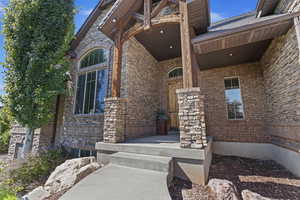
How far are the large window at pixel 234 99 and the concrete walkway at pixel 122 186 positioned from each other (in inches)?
219

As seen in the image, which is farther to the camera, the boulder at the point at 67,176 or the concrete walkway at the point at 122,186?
the boulder at the point at 67,176

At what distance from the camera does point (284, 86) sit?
4348 mm

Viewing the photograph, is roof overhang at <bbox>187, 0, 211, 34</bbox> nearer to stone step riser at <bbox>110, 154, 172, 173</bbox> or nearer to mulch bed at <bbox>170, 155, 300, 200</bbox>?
stone step riser at <bbox>110, 154, 172, 173</bbox>

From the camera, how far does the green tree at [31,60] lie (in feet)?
17.3

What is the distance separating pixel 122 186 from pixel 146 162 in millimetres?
784

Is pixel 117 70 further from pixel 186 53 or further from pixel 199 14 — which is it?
pixel 199 14

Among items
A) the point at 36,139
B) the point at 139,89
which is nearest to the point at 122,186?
the point at 139,89

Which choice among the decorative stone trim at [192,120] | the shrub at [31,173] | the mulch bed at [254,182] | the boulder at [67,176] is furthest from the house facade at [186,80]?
A: the shrub at [31,173]

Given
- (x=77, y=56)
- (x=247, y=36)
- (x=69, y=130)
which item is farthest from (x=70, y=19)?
(x=247, y=36)

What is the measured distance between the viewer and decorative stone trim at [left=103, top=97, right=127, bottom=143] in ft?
14.1

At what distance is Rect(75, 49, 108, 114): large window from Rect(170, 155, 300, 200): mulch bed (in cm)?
460

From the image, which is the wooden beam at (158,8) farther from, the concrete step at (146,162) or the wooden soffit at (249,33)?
the concrete step at (146,162)

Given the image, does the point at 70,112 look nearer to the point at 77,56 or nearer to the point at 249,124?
the point at 77,56

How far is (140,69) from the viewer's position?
6480 millimetres
